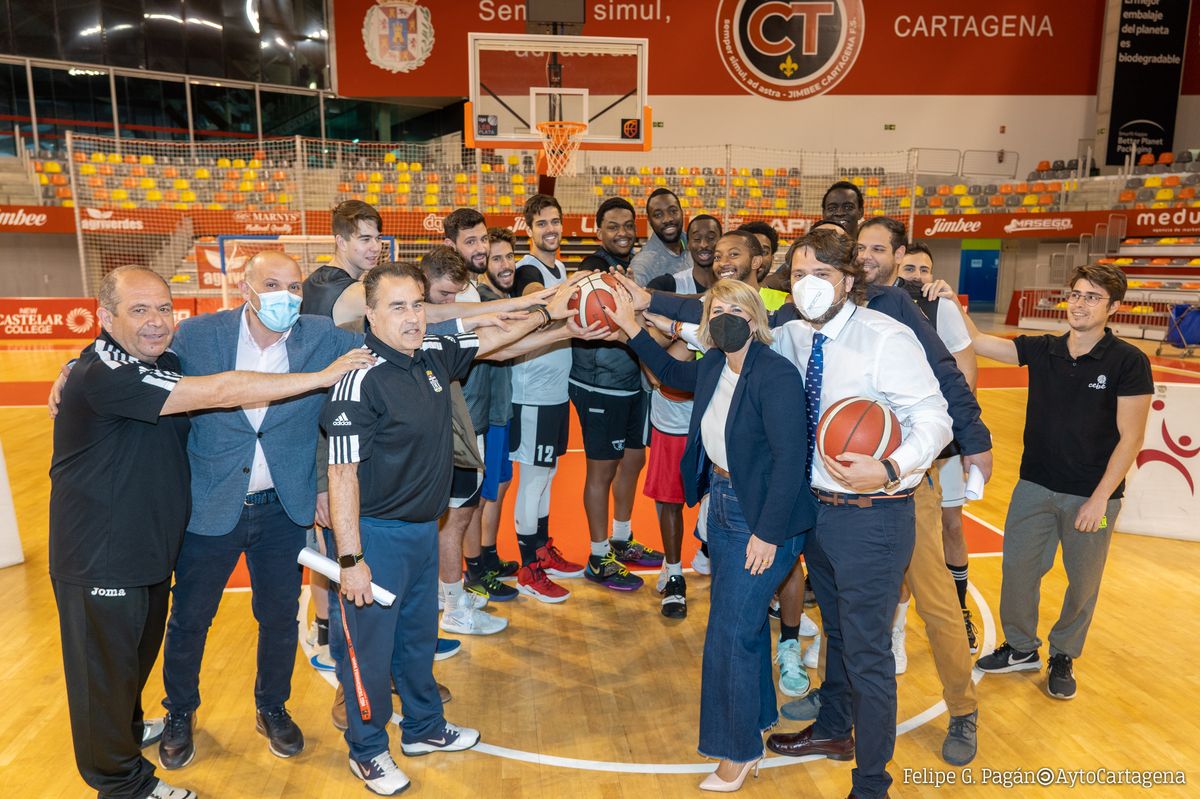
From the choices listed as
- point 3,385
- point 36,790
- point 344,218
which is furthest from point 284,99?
point 36,790

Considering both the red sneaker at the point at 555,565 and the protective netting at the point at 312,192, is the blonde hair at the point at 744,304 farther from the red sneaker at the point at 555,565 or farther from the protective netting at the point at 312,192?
the protective netting at the point at 312,192

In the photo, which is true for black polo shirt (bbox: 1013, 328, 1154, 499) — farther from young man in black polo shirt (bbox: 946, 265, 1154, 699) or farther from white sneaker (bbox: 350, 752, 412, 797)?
white sneaker (bbox: 350, 752, 412, 797)

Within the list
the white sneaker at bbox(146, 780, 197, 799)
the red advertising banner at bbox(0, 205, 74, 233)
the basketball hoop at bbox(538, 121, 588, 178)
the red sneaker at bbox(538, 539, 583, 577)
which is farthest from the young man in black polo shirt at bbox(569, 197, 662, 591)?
the red advertising banner at bbox(0, 205, 74, 233)

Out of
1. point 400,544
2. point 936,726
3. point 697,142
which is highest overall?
point 697,142

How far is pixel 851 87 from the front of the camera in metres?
25.1

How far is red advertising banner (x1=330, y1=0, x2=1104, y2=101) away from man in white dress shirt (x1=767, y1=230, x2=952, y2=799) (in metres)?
22.7

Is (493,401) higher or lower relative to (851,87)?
lower

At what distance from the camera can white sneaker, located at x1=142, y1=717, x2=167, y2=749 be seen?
150 inches

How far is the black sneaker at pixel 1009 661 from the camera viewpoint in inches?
179

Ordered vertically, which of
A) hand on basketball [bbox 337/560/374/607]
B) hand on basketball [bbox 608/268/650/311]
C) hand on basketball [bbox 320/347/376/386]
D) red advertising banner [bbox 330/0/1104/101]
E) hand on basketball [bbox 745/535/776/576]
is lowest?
hand on basketball [bbox 337/560/374/607]

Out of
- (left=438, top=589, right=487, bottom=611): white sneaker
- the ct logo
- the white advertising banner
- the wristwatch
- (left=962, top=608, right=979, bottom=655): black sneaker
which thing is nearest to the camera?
the wristwatch

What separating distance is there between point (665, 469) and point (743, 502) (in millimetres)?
2041

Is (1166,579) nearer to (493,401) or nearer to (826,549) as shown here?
(826,549)

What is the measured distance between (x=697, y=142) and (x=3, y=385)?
18760 millimetres
